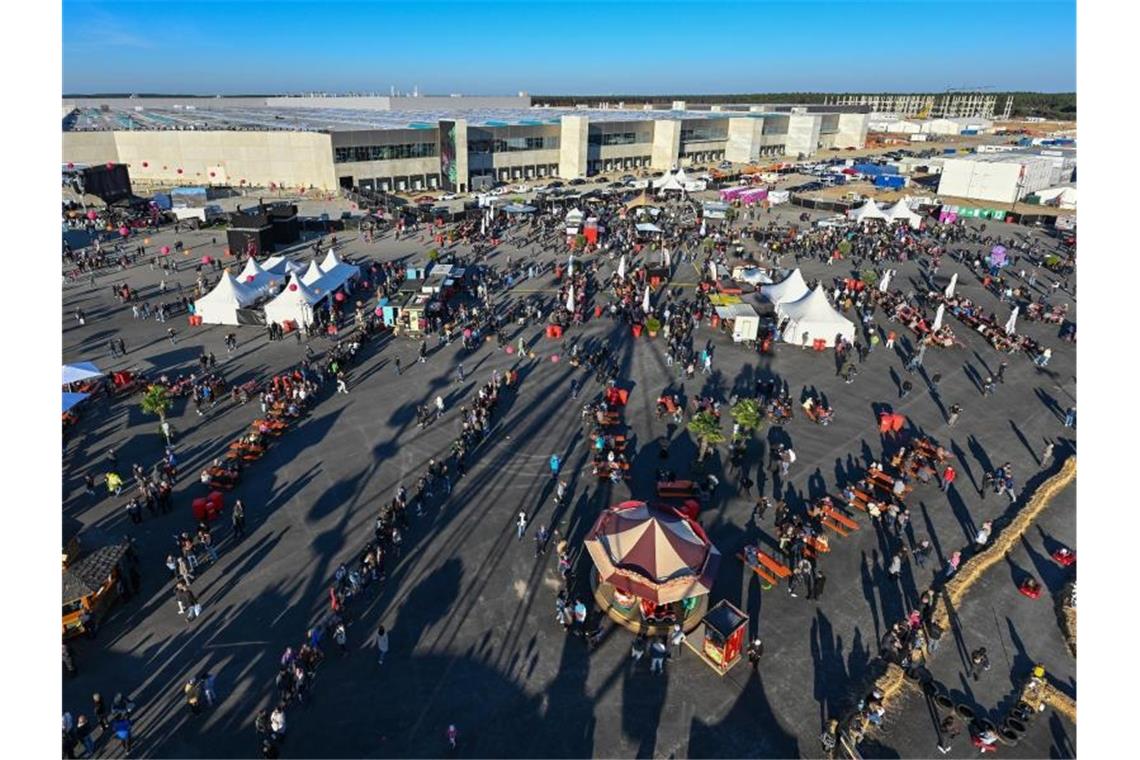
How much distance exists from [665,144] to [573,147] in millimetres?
16425

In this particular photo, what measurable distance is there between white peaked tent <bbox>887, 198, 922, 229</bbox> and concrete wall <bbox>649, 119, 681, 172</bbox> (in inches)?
1570

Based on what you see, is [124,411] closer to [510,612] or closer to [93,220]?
[510,612]

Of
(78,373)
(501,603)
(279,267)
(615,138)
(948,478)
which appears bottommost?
(501,603)

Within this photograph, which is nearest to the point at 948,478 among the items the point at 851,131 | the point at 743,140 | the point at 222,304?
the point at 222,304

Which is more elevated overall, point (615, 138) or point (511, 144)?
point (615, 138)

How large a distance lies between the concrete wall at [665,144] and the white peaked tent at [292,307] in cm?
7029

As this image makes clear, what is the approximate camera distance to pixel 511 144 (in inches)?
3036

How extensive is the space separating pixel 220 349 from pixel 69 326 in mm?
9479

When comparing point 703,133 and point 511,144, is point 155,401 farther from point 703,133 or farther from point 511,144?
point 703,133

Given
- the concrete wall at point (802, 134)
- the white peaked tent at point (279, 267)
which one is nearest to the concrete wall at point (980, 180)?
the concrete wall at point (802, 134)

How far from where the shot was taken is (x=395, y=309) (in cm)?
3253

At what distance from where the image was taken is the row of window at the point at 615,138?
3319 inches

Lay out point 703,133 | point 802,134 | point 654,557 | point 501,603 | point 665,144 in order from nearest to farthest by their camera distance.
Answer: point 654,557
point 501,603
point 665,144
point 703,133
point 802,134

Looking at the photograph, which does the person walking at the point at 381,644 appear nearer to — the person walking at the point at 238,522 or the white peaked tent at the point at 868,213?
the person walking at the point at 238,522
